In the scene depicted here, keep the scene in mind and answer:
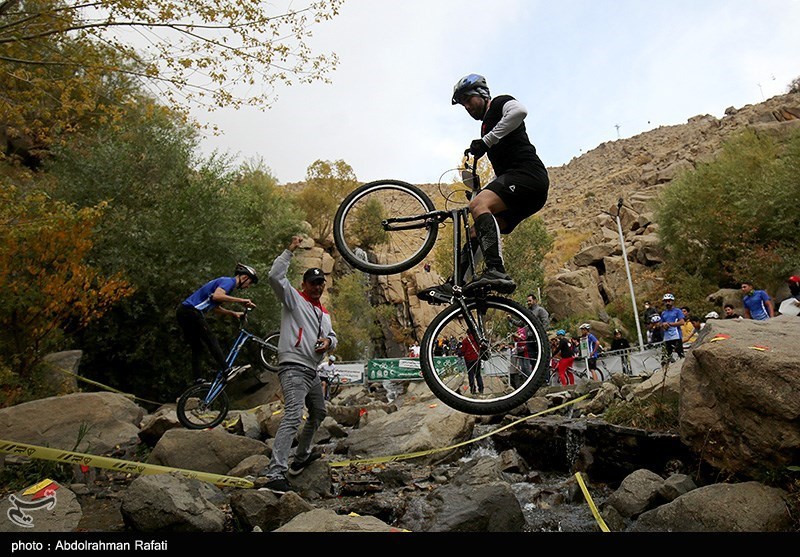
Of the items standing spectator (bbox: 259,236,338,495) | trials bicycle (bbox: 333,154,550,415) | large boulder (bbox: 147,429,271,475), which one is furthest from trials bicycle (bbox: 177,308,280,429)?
trials bicycle (bbox: 333,154,550,415)

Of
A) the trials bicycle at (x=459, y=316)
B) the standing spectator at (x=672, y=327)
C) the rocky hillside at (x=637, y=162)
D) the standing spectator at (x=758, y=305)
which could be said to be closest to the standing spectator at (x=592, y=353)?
the standing spectator at (x=672, y=327)

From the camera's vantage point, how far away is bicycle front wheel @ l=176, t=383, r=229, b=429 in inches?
351

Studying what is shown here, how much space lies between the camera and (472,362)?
4.80 m

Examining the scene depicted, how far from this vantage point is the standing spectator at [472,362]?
468 centimetres

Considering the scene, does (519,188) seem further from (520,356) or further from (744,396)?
(744,396)

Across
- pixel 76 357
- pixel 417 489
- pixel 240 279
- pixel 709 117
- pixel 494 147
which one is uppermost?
pixel 709 117

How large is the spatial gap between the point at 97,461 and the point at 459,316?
5355mm

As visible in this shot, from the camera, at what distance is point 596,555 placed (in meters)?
5.06

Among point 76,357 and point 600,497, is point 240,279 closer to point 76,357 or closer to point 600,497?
point 600,497

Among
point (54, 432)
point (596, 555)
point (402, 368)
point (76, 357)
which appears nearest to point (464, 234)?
point (596, 555)

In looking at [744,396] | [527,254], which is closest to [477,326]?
[744,396]

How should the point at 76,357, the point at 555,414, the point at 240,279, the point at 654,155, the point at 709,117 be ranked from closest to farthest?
the point at 240,279
the point at 555,414
the point at 76,357
the point at 654,155
the point at 709,117

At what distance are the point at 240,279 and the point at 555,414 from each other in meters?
8.03

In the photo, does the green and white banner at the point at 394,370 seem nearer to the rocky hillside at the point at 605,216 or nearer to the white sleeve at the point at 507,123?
the rocky hillside at the point at 605,216
